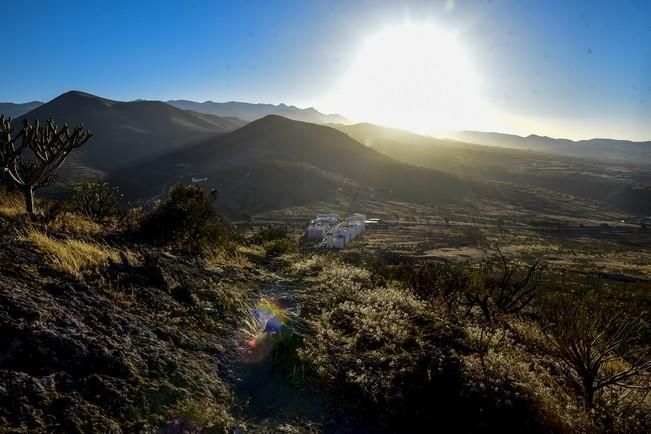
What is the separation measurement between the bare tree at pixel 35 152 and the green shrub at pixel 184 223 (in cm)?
237

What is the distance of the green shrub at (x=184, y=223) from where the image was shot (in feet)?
32.3

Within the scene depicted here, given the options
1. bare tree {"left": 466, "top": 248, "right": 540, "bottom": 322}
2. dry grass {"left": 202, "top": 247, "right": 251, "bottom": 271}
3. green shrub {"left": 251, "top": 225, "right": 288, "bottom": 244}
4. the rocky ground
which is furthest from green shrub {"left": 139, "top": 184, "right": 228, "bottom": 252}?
bare tree {"left": 466, "top": 248, "right": 540, "bottom": 322}

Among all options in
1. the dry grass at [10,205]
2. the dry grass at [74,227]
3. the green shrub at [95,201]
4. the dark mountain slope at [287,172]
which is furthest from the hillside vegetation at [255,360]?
the dark mountain slope at [287,172]

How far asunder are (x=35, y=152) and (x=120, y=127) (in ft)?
523

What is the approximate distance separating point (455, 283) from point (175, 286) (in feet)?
21.9

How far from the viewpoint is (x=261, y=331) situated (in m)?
5.71

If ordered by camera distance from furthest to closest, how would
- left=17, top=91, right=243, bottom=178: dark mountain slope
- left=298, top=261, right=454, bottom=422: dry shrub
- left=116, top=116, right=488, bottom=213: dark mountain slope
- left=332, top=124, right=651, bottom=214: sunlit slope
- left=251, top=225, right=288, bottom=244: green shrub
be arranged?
left=332, top=124, right=651, bottom=214: sunlit slope
left=17, top=91, right=243, bottom=178: dark mountain slope
left=116, top=116, right=488, bottom=213: dark mountain slope
left=251, top=225, right=288, bottom=244: green shrub
left=298, top=261, right=454, bottom=422: dry shrub

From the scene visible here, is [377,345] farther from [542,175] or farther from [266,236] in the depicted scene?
[542,175]

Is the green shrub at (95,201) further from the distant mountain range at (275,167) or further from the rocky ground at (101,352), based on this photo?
the distant mountain range at (275,167)

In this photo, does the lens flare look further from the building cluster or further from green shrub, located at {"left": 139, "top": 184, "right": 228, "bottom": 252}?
the building cluster

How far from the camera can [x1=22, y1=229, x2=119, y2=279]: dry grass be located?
5110mm

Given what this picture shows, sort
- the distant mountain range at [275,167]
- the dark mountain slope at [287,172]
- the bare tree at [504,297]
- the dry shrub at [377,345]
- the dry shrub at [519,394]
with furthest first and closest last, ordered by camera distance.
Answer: the distant mountain range at [275,167] → the dark mountain slope at [287,172] → the bare tree at [504,297] → the dry shrub at [377,345] → the dry shrub at [519,394]

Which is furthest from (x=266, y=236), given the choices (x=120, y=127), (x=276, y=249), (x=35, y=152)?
(x=120, y=127)

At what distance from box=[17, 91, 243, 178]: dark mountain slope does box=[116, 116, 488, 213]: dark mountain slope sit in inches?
779
